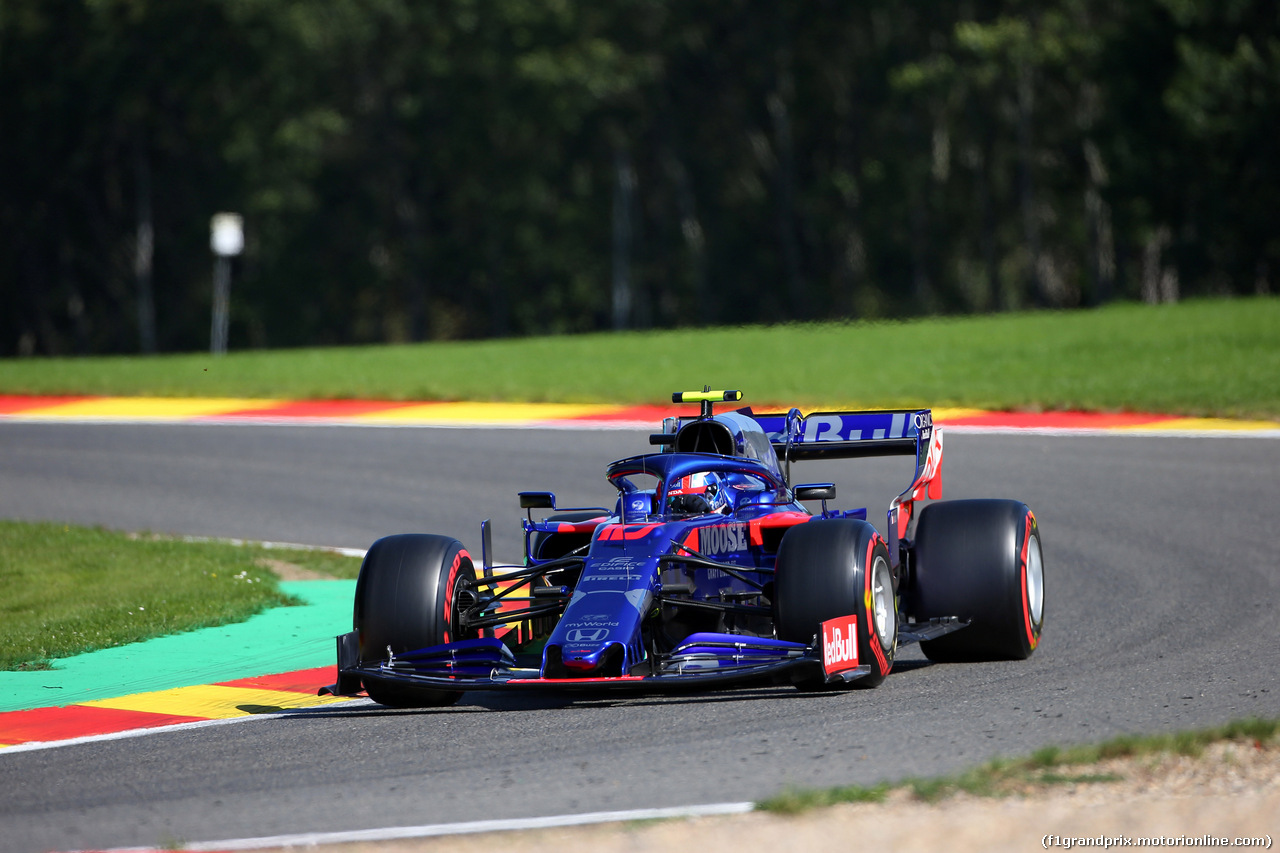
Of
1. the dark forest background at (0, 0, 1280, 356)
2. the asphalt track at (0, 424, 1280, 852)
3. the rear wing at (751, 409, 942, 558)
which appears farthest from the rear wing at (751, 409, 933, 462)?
the dark forest background at (0, 0, 1280, 356)

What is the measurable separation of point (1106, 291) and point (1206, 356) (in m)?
32.0

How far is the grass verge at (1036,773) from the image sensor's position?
554 cm

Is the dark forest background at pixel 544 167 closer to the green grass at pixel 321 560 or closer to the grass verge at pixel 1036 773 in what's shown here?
the green grass at pixel 321 560

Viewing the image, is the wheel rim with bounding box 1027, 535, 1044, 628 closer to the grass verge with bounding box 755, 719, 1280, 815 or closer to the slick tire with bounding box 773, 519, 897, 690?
the slick tire with bounding box 773, 519, 897, 690

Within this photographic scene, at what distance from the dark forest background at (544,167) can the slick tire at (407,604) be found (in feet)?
147

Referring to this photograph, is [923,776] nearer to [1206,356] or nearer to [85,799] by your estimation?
[85,799]

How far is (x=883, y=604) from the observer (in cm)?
829

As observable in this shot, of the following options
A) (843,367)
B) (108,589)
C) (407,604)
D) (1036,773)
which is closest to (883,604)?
(407,604)

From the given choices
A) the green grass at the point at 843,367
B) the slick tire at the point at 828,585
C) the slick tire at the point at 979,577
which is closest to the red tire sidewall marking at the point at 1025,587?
the slick tire at the point at 979,577

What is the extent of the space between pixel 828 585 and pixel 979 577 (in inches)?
60.2

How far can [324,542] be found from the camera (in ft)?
46.1

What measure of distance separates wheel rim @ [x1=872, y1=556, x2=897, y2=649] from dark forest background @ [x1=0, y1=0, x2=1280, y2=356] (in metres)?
43.9

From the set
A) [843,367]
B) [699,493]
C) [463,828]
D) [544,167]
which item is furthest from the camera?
[544,167]

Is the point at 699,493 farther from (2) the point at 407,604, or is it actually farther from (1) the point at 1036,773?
(1) the point at 1036,773
